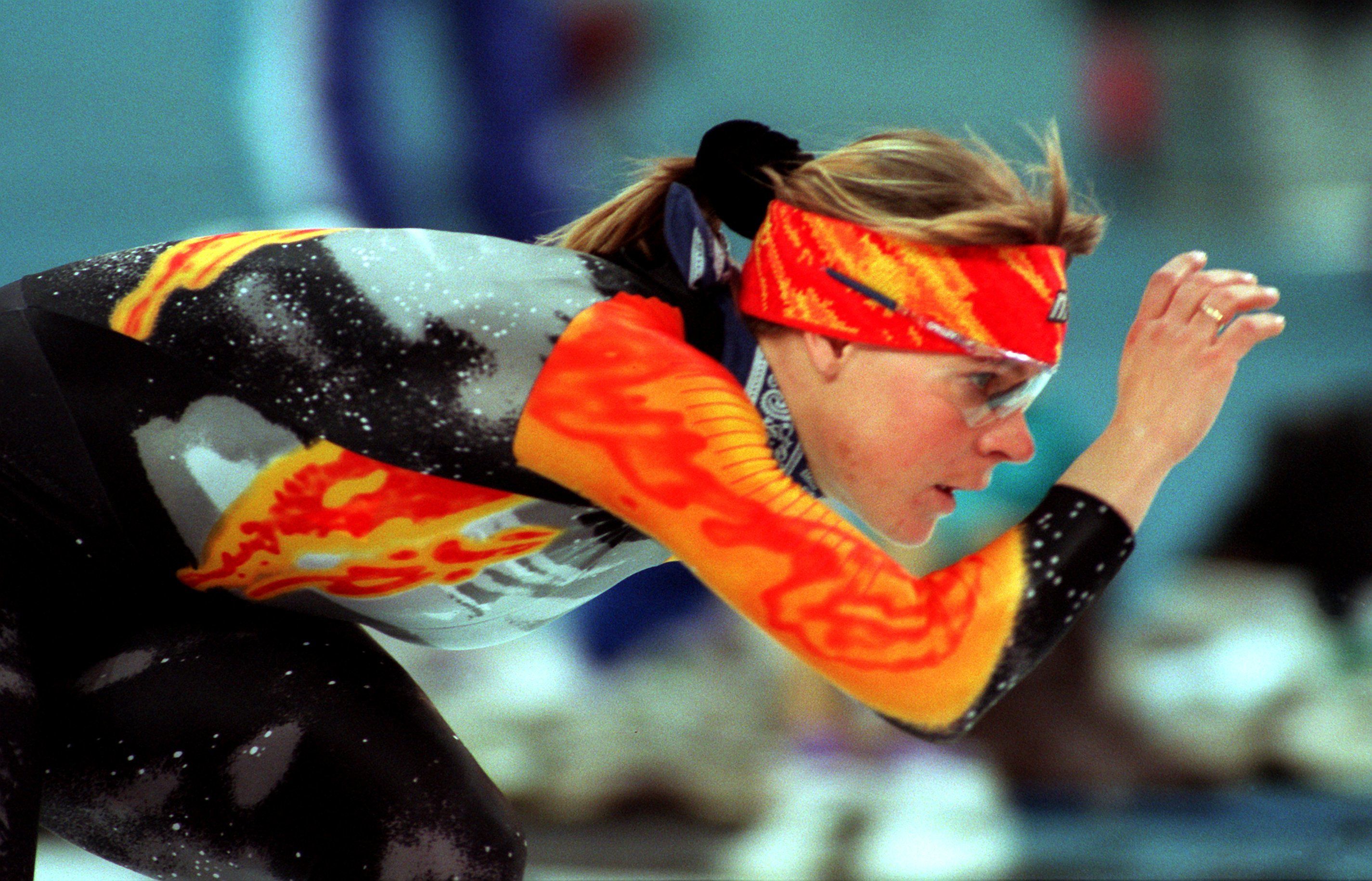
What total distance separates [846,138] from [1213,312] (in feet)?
5.08

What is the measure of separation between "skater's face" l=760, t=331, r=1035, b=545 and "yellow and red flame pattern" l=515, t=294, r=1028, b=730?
160mm

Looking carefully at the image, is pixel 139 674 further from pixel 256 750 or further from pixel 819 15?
pixel 819 15

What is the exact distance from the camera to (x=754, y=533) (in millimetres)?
1300

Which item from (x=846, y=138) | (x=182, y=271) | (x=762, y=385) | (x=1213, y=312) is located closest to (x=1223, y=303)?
(x=1213, y=312)

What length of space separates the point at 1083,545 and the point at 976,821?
2.45m

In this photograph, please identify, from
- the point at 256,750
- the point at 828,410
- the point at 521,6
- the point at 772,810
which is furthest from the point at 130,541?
the point at 521,6

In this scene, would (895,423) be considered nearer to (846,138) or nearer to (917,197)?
(917,197)

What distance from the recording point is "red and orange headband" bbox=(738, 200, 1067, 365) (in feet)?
4.80

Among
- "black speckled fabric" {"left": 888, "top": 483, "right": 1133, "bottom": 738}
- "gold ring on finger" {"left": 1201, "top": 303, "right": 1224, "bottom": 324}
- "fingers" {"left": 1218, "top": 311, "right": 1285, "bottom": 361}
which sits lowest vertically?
"black speckled fabric" {"left": 888, "top": 483, "right": 1133, "bottom": 738}

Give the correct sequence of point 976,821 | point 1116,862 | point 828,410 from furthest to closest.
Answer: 1. point 976,821
2. point 1116,862
3. point 828,410

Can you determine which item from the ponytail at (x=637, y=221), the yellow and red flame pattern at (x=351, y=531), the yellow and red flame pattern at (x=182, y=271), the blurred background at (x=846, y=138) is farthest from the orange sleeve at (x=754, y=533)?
the blurred background at (x=846, y=138)

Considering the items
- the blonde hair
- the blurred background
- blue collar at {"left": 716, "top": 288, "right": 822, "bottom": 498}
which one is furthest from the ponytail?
the blurred background

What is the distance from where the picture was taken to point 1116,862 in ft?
11.0

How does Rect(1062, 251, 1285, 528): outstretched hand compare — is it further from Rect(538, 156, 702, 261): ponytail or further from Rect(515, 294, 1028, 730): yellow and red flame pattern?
Rect(538, 156, 702, 261): ponytail
